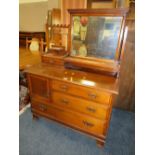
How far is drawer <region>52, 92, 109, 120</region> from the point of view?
1481 mm

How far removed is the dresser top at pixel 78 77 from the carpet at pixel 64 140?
805mm

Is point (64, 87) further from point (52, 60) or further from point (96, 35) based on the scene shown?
point (96, 35)

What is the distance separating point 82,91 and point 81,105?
19 centimetres

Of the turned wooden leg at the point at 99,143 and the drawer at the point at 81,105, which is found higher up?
the drawer at the point at 81,105

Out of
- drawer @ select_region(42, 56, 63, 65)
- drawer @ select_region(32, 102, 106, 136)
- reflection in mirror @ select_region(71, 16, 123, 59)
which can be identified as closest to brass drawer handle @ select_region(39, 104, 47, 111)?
drawer @ select_region(32, 102, 106, 136)

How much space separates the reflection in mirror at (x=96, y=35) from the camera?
1.54m

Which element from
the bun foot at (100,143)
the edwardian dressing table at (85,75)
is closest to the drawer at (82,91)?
the edwardian dressing table at (85,75)

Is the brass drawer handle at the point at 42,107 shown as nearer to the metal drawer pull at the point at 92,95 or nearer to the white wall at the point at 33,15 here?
the metal drawer pull at the point at 92,95

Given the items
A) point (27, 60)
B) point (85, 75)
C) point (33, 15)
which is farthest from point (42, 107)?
point (33, 15)

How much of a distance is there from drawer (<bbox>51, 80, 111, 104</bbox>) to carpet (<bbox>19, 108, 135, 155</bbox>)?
66 cm
